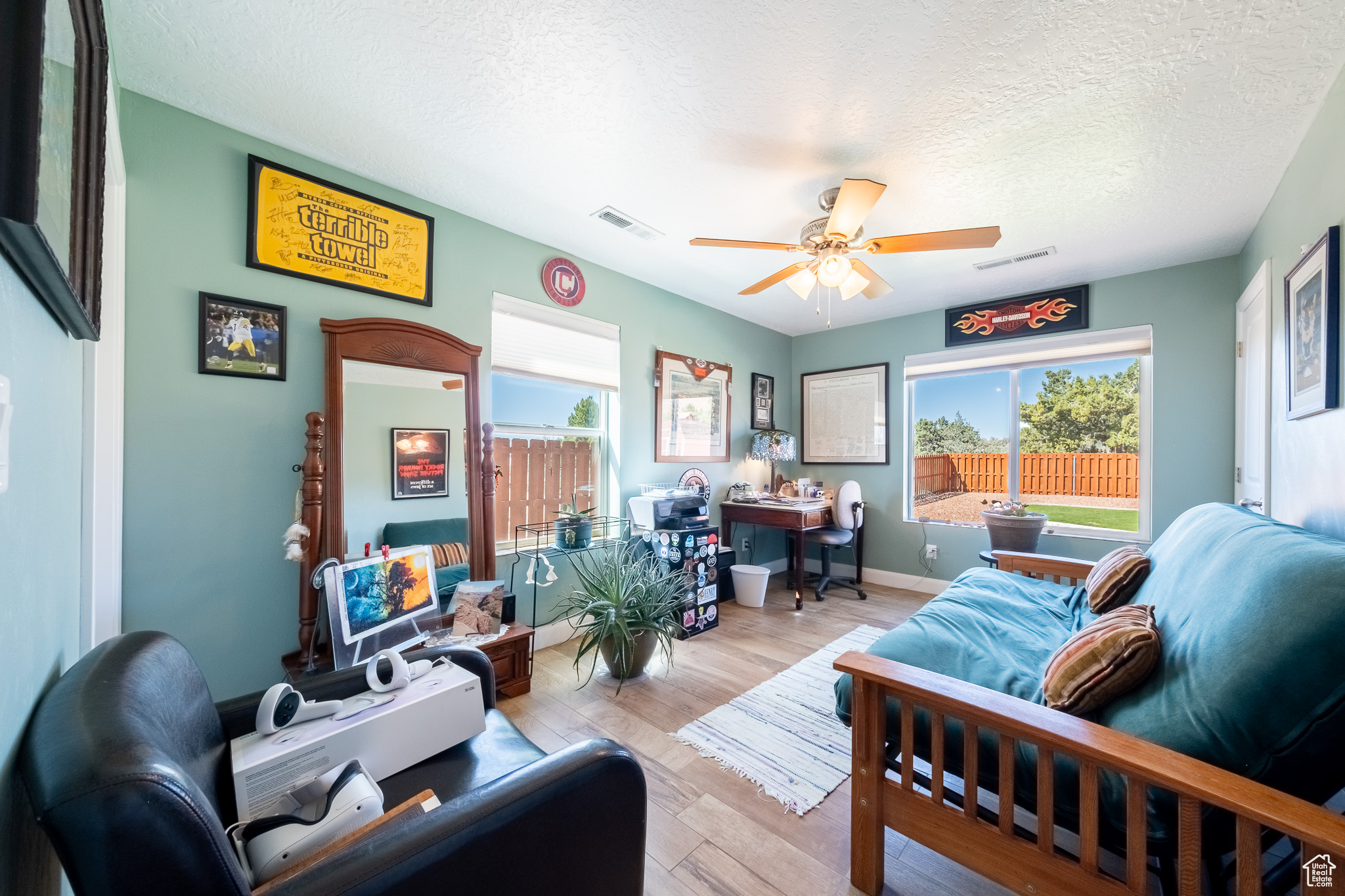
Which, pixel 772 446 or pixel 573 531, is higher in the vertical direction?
pixel 772 446

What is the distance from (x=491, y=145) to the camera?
1982 millimetres

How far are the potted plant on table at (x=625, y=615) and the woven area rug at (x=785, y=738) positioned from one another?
463mm

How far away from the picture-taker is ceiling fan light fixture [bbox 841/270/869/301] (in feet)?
8.01

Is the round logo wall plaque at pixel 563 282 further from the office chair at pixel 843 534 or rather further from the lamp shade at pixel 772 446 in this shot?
the office chair at pixel 843 534

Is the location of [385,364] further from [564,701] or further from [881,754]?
[881,754]

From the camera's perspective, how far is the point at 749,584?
12.3ft

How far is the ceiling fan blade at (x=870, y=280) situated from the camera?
240cm

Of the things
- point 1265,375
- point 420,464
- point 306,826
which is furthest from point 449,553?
point 1265,375

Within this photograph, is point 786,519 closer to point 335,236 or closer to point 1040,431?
point 1040,431

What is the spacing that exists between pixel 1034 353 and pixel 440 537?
4229mm

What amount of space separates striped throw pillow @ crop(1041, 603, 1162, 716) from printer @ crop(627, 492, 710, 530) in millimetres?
2229

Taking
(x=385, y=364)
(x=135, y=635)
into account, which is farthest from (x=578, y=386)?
(x=135, y=635)

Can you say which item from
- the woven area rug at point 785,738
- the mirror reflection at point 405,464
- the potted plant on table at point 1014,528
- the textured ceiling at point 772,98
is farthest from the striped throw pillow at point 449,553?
the potted plant on table at point 1014,528

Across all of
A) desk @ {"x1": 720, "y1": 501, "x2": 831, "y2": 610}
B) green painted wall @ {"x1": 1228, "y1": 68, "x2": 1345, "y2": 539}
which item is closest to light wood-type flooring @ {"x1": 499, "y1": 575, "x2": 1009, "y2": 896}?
desk @ {"x1": 720, "y1": 501, "x2": 831, "y2": 610}
